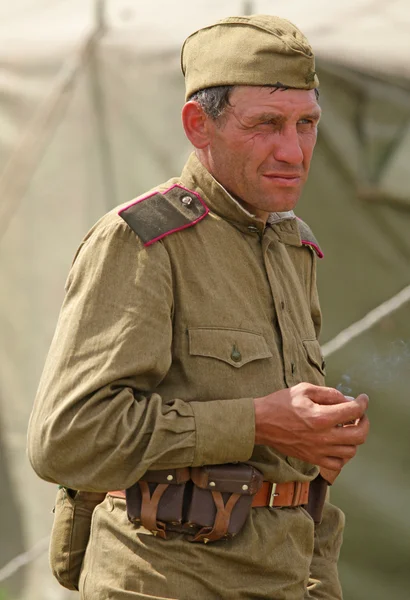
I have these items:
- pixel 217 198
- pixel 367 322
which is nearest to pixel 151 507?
pixel 217 198

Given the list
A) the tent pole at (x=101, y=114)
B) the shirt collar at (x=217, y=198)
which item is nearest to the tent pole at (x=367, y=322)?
the tent pole at (x=101, y=114)

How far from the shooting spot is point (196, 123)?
2688mm

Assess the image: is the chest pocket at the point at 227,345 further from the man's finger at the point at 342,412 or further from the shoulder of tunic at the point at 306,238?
the shoulder of tunic at the point at 306,238

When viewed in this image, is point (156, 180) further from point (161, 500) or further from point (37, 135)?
point (161, 500)

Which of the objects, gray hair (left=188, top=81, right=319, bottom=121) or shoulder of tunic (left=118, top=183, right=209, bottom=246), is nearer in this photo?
shoulder of tunic (left=118, top=183, right=209, bottom=246)

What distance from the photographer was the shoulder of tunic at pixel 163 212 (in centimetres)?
251

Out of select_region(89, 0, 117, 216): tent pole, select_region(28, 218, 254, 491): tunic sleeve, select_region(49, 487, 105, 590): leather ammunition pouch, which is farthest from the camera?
select_region(89, 0, 117, 216): tent pole

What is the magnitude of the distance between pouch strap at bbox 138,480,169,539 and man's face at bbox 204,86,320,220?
2.23 feet

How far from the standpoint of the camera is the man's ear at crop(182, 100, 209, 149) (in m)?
2.68

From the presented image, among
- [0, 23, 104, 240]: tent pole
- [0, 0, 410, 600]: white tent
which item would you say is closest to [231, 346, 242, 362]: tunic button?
[0, 0, 410, 600]: white tent

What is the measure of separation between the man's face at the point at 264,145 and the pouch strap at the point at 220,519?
2.17ft

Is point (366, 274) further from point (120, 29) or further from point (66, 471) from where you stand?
point (66, 471)

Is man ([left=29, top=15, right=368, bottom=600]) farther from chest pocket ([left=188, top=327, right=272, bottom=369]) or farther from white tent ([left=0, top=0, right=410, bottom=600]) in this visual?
white tent ([left=0, top=0, right=410, bottom=600])

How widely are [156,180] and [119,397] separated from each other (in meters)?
2.02
